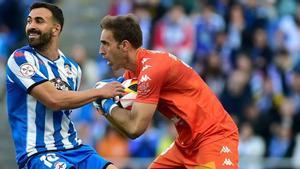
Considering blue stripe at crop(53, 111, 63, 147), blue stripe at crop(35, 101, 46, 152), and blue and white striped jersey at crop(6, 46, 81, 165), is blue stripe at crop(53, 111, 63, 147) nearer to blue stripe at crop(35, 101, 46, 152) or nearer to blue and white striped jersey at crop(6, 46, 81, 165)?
blue and white striped jersey at crop(6, 46, 81, 165)

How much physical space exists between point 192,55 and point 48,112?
8.61 meters

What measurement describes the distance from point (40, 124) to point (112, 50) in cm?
96

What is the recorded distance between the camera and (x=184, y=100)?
10141mm

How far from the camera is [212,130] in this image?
1021cm

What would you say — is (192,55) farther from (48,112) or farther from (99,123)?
(48,112)

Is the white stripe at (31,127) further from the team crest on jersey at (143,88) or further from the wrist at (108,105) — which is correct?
the team crest on jersey at (143,88)

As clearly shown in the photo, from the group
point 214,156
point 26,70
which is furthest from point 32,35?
point 214,156

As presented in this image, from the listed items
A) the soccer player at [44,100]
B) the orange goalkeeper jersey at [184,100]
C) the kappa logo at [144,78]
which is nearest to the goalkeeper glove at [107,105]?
the soccer player at [44,100]

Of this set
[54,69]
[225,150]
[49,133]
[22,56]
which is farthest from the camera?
[225,150]

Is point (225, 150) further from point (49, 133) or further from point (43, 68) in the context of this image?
point (43, 68)

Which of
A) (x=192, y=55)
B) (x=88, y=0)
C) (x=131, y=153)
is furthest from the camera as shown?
(x=88, y=0)

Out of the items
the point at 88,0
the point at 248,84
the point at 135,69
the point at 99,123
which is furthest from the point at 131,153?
the point at 135,69

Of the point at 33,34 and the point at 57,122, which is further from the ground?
the point at 33,34

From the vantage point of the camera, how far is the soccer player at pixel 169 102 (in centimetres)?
986
